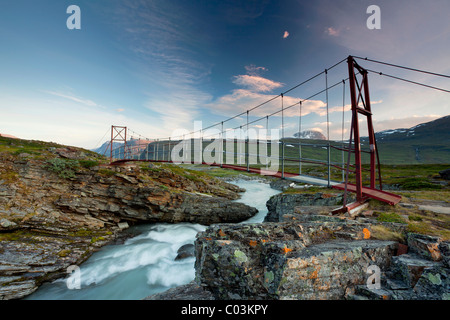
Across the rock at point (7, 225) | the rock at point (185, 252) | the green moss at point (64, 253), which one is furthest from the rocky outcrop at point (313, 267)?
the rock at point (7, 225)

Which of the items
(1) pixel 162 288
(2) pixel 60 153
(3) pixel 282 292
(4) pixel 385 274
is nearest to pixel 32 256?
(1) pixel 162 288

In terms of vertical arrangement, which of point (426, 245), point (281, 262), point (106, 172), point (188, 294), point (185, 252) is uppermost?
point (106, 172)

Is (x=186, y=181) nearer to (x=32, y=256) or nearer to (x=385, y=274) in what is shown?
(x=32, y=256)

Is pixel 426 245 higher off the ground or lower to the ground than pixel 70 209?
higher

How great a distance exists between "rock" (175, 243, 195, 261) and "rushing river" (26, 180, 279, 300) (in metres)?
0.36

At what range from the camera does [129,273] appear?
14008mm

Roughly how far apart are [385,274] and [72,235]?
20963mm

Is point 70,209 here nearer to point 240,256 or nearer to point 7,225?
point 7,225

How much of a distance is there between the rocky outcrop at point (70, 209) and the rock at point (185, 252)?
547cm

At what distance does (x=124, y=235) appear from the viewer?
18.5 meters

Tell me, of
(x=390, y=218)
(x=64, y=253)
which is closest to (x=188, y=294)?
(x=390, y=218)

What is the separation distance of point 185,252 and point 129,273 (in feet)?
14.6

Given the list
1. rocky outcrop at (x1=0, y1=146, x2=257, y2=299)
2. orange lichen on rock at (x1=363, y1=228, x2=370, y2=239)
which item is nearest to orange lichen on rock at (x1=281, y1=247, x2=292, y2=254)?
orange lichen on rock at (x1=363, y1=228, x2=370, y2=239)

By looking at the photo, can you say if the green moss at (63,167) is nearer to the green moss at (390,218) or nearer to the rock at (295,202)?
the rock at (295,202)
